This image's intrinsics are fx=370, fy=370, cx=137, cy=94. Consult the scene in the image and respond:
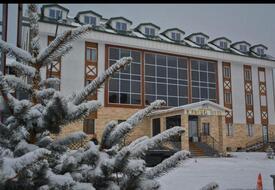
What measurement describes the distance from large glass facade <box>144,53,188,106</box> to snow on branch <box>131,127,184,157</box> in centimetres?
3074

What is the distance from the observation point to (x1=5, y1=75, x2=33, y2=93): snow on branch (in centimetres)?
172

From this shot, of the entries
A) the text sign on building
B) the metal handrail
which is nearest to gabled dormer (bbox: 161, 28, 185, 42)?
the text sign on building

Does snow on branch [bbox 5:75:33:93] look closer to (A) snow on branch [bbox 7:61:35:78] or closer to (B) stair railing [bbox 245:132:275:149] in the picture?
(A) snow on branch [bbox 7:61:35:78]

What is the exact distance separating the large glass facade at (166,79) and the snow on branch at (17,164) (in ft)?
102

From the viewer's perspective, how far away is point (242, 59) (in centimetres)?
3762

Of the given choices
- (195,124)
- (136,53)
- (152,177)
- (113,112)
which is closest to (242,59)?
(195,124)

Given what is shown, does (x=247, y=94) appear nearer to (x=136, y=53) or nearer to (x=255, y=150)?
(x=255, y=150)

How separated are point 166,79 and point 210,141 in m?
6.88

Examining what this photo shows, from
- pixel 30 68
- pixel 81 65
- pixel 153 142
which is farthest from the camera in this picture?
pixel 81 65

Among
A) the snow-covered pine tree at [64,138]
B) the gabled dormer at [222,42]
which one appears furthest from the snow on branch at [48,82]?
the gabled dormer at [222,42]

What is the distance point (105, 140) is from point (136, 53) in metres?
31.1

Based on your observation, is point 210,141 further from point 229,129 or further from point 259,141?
point 259,141

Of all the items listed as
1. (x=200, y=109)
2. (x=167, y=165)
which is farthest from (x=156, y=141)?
(x=200, y=109)

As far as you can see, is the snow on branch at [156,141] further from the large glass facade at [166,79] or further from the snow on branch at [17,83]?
the large glass facade at [166,79]
